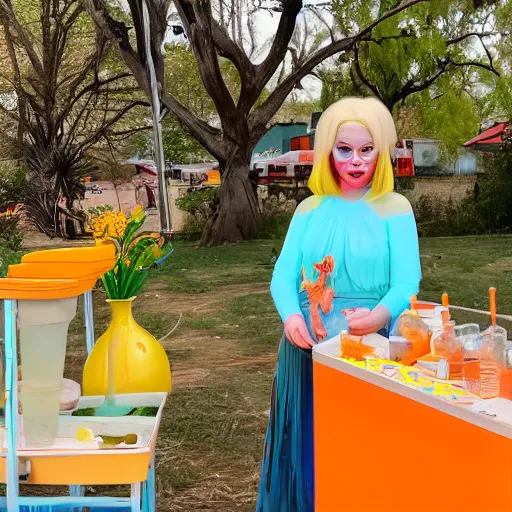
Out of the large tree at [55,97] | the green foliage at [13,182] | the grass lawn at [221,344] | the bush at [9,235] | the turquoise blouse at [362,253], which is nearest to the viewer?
the turquoise blouse at [362,253]

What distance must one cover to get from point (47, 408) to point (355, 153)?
92 cm

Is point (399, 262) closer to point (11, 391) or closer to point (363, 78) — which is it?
point (11, 391)

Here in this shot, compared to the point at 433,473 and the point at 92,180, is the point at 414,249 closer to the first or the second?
the point at 433,473

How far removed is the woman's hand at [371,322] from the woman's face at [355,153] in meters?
0.33

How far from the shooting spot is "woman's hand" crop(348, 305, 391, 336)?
1629 mm

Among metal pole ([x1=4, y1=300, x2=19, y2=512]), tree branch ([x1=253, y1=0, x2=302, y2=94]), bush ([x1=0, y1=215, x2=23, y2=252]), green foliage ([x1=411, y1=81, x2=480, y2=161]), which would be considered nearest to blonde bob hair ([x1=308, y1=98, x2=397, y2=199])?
metal pole ([x1=4, y1=300, x2=19, y2=512])

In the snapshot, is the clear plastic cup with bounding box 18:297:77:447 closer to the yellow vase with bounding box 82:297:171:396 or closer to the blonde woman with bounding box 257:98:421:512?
the yellow vase with bounding box 82:297:171:396

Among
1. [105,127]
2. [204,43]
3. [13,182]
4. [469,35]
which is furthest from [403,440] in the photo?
[469,35]

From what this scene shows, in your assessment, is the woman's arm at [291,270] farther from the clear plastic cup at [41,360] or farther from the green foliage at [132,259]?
the clear plastic cup at [41,360]

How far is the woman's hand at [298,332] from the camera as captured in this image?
5.60ft

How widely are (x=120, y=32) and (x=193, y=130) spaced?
1.91 metres

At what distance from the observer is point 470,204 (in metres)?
13.1

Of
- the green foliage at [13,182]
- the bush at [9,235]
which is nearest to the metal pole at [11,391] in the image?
the bush at [9,235]

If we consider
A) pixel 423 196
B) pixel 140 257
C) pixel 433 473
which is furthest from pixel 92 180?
pixel 433 473
